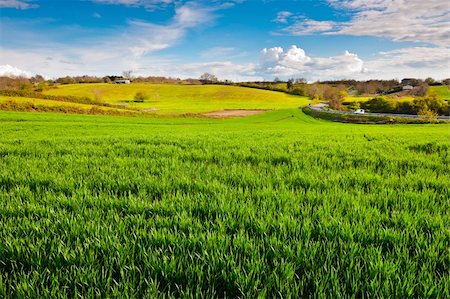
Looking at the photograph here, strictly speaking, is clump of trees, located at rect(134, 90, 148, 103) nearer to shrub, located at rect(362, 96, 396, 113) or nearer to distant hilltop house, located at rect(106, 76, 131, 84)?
distant hilltop house, located at rect(106, 76, 131, 84)

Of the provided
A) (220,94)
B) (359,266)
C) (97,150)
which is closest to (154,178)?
(359,266)

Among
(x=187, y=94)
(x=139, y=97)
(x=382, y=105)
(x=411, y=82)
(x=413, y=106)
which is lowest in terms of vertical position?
(x=413, y=106)

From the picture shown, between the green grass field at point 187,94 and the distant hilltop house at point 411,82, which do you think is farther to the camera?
the green grass field at point 187,94

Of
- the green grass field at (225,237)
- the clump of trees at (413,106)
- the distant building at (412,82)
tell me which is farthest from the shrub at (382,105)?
the green grass field at (225,237)

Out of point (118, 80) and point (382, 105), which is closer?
point (382, 105)

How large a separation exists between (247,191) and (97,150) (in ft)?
19.0

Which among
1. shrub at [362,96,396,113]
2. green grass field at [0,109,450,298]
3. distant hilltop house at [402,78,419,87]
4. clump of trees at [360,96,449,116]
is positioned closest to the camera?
green grass field at [0,109,450,298]

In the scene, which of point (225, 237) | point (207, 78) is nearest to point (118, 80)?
point (207, 78)

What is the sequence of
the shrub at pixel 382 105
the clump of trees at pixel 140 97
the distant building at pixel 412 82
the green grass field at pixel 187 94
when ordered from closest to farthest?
the shrub at pixel 382 105 < the distant building at pixel 412 82 < the clump of trees at pixel 140 97 < the green grass field at pixel 187 94

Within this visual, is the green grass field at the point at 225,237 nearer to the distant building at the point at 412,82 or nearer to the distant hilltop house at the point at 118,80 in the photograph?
the distant building at the point at 412,82

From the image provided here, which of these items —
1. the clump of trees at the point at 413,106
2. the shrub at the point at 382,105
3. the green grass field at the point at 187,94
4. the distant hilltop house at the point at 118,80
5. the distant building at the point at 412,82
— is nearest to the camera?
the clump of trees at the point at 413,106

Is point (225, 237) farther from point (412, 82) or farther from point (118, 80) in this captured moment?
point (118, 80)

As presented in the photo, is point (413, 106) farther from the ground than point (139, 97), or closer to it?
closer to it

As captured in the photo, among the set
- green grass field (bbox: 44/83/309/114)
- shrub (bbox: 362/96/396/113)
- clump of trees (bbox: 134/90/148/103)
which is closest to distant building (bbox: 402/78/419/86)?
green grass field (bbox: 44/83/309/114)
